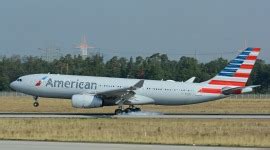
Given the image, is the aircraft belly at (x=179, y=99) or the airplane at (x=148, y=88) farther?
the aircraft belly at (x=179, y=99)

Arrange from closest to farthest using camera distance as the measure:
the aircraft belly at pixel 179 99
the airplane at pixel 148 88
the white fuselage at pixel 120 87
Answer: the airplane at pixel 148 88, the white fuselage at pixel 120 87, the aircraft belly at pixel 179 99

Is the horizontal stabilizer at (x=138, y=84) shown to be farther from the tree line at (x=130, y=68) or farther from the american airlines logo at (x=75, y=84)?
the tree line at (x=130, y=68)

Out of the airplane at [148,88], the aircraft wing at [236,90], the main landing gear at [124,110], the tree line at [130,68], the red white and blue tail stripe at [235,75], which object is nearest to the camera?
the main landing gear at [124,110]

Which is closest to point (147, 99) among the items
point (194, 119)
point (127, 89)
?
point (127, 89)

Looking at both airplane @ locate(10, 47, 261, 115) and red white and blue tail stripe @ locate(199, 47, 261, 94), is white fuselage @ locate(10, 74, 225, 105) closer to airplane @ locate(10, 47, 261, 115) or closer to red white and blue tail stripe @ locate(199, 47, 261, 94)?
airplane @ locate(10, 47, 261, 115)

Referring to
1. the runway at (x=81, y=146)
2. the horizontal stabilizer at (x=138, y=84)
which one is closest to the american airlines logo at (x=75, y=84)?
the horizontal stabilizer at (x=138, y=84)

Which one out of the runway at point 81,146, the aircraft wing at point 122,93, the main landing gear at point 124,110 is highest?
the aircraft wing at point 122,93

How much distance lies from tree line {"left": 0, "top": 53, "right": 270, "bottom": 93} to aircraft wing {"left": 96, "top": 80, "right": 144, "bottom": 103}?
80445 millimetres

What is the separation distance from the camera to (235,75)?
58188 mm

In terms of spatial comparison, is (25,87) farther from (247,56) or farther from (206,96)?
(247,56)

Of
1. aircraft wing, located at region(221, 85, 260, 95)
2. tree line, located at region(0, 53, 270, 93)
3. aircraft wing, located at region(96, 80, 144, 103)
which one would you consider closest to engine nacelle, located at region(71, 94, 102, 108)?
aircraft wing, located at region(96, 80, 144, 103)

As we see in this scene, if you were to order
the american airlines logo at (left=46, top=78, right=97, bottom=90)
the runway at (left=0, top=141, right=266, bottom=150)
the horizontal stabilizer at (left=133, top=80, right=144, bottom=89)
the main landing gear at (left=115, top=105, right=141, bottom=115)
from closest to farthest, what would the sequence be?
the runway at (left=0, top=141, right=266, bottom=150)
the main landing gear at (left=115, top=105, right=141, bottom=115)
the horizontal stabilizer at (left=133, top=80, right=144, bottom=89)
the american airlines logo at (left=46, top=78, right=97, bottom=90)

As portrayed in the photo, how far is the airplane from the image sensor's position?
56.5m

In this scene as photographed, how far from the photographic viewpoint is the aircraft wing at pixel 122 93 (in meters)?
54.7
